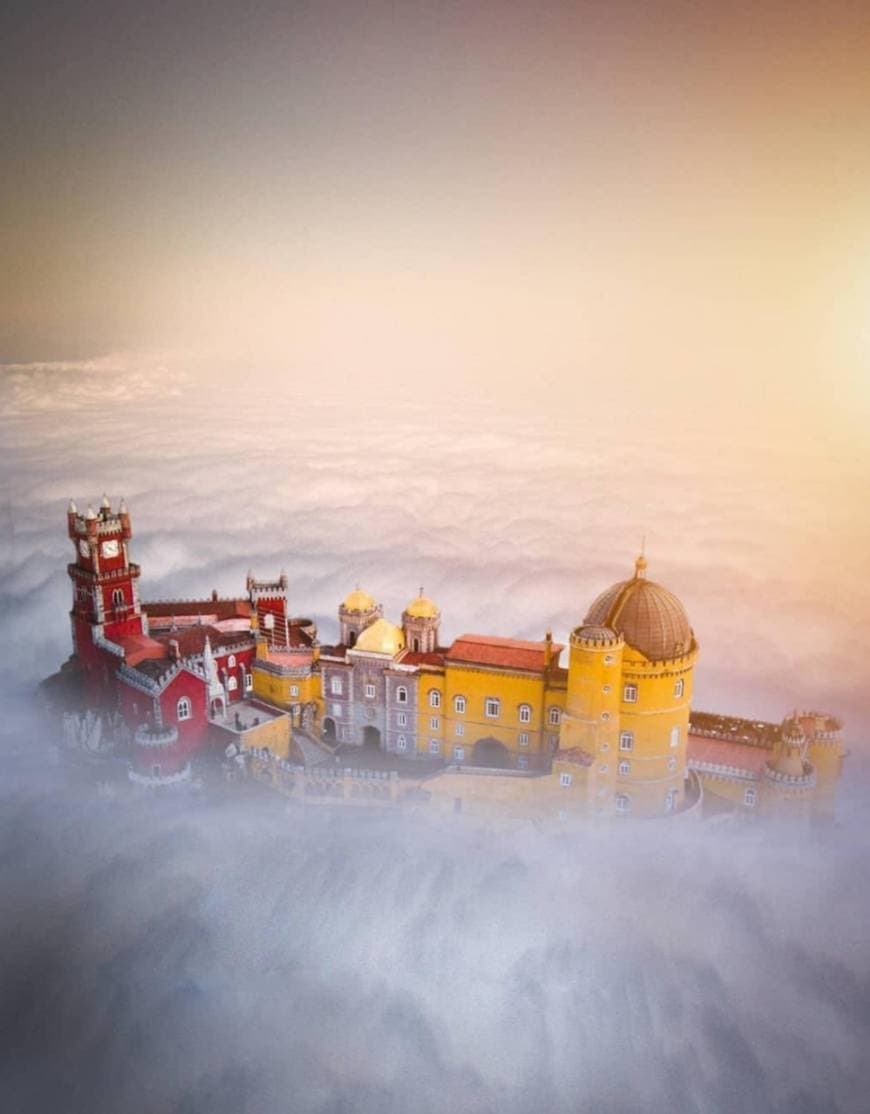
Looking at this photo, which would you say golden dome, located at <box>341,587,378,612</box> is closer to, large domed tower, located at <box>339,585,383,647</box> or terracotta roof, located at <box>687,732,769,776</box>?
large domed tower, located at <box>339,585,383,647</box>

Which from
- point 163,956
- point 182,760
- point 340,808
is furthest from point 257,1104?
point 182,760

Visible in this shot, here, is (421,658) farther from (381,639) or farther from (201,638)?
(201,638)

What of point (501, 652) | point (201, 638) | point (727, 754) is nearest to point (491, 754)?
point (501, 652)

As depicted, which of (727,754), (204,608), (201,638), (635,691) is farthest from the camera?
(204,608)

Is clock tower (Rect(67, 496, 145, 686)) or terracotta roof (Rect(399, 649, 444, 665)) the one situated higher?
clock tower (Rect(67, 496, 145, 686))

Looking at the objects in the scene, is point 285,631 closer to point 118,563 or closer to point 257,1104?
point 118,563

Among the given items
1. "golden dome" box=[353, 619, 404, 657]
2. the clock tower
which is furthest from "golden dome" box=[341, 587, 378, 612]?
the clock tower
